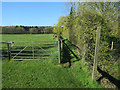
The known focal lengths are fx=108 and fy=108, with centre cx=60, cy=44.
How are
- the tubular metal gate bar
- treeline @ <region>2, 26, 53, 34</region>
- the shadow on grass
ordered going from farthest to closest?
treeline @ <region>2, 26, 53, 34</region> → the tubular metal gate bar → the shadow on grass

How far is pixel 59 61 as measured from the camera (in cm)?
700

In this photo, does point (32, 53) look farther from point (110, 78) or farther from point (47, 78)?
point (110, 78)

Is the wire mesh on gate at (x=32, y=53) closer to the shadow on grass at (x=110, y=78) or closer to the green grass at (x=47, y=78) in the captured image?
the green grass at (x=47, y=78)

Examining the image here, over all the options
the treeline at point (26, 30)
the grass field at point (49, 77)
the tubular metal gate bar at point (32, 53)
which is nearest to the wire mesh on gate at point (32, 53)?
the tubular metal gate bar at point (32, 53)

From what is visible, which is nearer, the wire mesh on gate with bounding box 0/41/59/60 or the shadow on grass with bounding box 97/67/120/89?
the shadow on grass with bounding box 97/67/120/89

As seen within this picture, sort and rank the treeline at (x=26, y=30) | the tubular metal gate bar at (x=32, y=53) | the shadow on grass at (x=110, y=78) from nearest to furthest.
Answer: the shadow on grass at (x=110, y=78) < the tubular metal gate bar at (x=32, y=53) < the treeline at (x=26, y=30)

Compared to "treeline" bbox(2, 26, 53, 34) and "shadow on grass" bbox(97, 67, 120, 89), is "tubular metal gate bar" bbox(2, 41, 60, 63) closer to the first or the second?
"shadow on grass" bbox(97, 67, 120, 89)

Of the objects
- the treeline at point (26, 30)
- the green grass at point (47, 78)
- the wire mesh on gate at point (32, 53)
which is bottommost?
the green grass at point (47, 78)

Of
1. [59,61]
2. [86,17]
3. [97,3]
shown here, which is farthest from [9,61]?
[97,3]

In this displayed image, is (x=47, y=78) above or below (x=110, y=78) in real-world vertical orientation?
below

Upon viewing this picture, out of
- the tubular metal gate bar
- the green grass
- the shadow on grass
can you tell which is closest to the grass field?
the green grass

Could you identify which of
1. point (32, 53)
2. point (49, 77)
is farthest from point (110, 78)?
point (32, 53)

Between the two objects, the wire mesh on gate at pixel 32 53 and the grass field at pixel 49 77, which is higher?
the wire mesh on gate at pixel 32 53

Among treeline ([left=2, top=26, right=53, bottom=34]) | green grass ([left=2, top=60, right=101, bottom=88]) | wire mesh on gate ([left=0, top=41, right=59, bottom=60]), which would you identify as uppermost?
treeline ([left=2, top=26, right=53, bottom=34])
